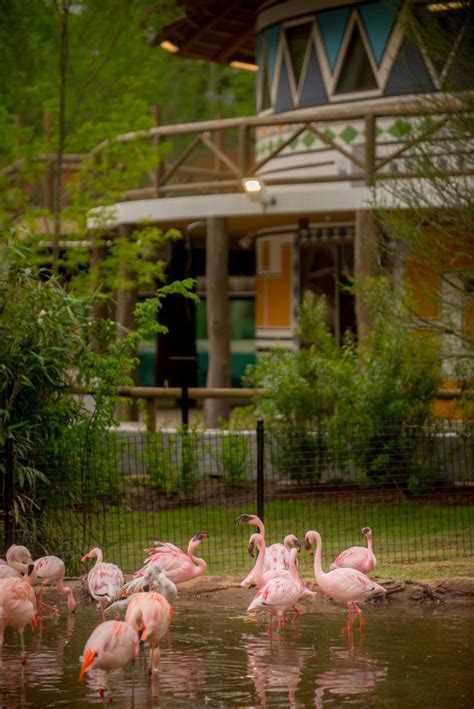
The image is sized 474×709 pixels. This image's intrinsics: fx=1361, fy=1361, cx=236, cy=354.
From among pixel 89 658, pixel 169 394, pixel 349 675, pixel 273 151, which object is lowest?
pixel 349 675

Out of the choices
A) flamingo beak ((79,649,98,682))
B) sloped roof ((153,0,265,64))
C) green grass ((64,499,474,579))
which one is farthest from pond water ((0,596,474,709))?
sloped roof ((153,0,265,64))

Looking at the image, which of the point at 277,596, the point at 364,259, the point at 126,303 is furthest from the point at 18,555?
the point at 126,303

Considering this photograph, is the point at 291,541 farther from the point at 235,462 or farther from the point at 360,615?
the point at 235,462

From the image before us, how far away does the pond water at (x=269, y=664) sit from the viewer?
8539 mm

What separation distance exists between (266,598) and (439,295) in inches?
269

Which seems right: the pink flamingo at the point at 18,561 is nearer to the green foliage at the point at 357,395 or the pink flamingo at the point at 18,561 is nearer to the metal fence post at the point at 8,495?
the metal fence post at the point at 8,495

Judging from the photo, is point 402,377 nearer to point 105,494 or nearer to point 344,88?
point 105,494

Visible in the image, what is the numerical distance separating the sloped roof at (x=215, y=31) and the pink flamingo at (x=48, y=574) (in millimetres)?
16183

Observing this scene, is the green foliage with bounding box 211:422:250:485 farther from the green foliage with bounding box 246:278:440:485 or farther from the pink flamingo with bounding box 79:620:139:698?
the pink flamingo with bounding box 79:620:139:698

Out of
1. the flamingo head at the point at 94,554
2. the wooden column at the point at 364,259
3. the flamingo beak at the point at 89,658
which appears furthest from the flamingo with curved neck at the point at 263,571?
the wooden column at the point at 364,259

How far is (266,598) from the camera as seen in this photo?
10383 mm

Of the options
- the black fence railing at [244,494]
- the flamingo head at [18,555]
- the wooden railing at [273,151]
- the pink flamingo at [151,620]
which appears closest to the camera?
the pink flamingo at [151,620]

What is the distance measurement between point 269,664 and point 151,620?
1.02 meters

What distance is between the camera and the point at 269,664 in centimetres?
952
